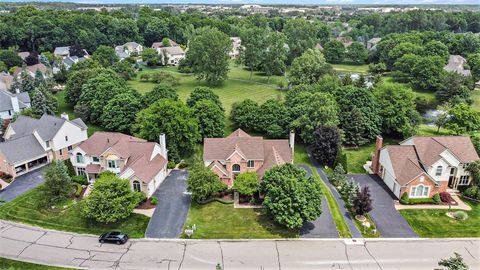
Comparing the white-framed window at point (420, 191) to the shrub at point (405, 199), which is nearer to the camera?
the shrub at point (405, 199)

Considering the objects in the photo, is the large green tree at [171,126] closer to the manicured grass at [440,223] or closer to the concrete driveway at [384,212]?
the concrete driveway at [384,212]

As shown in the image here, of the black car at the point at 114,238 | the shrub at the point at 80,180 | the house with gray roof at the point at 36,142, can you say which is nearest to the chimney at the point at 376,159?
the black car at the point at 114,238

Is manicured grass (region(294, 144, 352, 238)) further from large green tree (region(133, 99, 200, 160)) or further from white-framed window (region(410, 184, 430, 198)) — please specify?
large green tree (region(133, 99, 200, 160))

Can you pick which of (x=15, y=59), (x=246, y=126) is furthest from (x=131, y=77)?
(x=246, y=126)

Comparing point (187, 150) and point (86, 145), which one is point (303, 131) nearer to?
point (187, 150)

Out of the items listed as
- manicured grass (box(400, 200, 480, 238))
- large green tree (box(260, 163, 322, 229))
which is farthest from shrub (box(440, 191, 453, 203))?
Answer: large green tree (box(260, 163, 322, 229))
